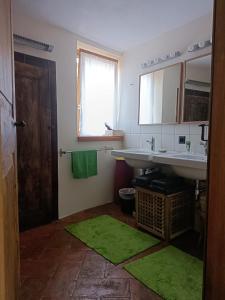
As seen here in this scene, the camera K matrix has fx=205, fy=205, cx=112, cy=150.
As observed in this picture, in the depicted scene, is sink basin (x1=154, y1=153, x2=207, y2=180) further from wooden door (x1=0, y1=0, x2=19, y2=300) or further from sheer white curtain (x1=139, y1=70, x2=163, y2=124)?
wooden door (x1=0, y1=0, x2=19, y2=300)

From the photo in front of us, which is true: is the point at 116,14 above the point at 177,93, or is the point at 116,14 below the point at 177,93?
above

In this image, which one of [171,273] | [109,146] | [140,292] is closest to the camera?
[140,292]

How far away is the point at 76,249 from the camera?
6.24 feet

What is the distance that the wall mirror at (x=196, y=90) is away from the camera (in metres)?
2.16

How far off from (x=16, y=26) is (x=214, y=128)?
221cm

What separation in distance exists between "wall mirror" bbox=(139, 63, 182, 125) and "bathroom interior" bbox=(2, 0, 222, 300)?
13 mm

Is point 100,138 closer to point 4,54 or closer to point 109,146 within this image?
point 109,146

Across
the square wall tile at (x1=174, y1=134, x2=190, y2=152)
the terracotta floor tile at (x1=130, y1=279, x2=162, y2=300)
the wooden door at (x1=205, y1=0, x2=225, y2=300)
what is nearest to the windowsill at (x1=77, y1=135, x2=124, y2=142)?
the square wall tile at (x1=174, y1=134, x2=190, y2=152)

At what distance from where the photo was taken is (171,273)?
156cm

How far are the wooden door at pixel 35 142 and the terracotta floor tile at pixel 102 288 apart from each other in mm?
1067

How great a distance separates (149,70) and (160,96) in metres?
0.42

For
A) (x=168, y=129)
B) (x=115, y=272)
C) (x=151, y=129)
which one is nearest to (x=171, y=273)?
(x=115, y=272)

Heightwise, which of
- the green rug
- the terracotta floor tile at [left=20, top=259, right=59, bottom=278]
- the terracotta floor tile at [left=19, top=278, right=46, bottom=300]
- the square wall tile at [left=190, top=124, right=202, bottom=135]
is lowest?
the terracotta floor tile at [left=19, top=278, right=46, bottom=300]

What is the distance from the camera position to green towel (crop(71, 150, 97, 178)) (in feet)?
8.46
